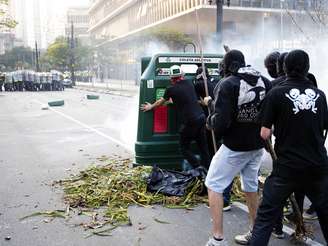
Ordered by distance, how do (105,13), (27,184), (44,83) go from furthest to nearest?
(105,13) < (44,83) < (27,184)

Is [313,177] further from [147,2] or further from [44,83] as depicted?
[147,2]

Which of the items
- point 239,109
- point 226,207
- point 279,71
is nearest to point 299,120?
point 239,109

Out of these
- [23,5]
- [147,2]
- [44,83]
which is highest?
[23,5]

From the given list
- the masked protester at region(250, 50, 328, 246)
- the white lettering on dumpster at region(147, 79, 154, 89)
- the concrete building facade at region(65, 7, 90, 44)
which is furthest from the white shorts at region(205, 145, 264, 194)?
the concrete building facade at region(65, 7, 90, 44)

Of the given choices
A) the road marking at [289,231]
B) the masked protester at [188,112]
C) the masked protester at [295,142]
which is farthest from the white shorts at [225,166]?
the masked protester at [188,112]

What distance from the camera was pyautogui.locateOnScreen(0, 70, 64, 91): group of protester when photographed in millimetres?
46469

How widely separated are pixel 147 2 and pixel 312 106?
64674 millimetres

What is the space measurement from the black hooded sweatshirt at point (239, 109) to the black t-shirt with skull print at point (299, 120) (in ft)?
1.34

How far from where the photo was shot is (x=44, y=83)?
157 feet

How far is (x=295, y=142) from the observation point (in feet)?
11.0

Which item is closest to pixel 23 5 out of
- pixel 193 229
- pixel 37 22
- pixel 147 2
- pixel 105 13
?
pixel 37 22

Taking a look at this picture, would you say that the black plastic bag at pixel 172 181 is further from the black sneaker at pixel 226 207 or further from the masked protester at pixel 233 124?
the masked protester at pixel 233 124

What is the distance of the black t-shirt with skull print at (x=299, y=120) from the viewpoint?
3.33 metres

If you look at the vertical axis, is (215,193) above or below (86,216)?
above
